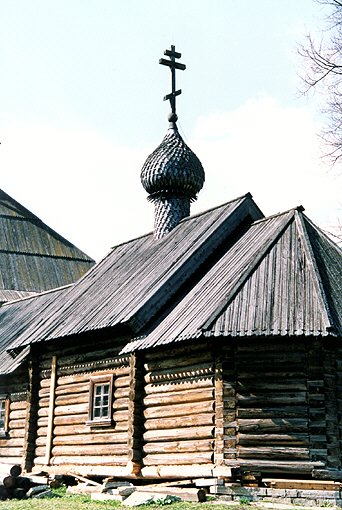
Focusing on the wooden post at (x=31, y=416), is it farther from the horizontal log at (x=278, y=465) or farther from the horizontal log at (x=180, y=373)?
the horizontal log at (x=278, y=465)

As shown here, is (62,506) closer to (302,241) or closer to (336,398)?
(336,398)

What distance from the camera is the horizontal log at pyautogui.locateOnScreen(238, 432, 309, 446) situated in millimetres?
11852

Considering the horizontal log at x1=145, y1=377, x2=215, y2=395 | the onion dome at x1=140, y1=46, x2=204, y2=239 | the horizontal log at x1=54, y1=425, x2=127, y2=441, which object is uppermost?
the onion dome at x1=140, y1=46, x2=204, y2=239

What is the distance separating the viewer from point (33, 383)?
54.9ft

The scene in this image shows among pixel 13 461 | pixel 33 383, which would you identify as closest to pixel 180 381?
pixel 33 383

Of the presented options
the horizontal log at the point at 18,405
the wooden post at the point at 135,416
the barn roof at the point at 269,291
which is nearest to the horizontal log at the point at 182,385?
the wooden post at the point at 135,416

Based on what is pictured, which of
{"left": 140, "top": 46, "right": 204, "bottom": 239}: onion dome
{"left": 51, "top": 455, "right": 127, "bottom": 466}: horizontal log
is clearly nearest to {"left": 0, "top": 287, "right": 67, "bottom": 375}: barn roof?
{"left": 51, "top": 455, "right": 127, "bottom": 466}: horizontal log

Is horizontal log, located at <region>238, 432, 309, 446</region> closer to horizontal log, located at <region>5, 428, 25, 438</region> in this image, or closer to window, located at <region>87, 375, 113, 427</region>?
window, located at <region>87, 375, 113, 427</region>

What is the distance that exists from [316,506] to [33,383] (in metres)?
7.94

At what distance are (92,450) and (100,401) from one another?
0.95 metres

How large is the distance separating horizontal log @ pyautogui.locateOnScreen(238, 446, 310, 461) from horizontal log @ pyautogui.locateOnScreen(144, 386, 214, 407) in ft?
3.61

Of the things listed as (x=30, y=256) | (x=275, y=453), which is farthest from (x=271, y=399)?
(x=30, y=256)

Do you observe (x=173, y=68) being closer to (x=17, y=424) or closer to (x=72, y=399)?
(x=72, y=399)

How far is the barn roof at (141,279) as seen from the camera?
14.5 meters
